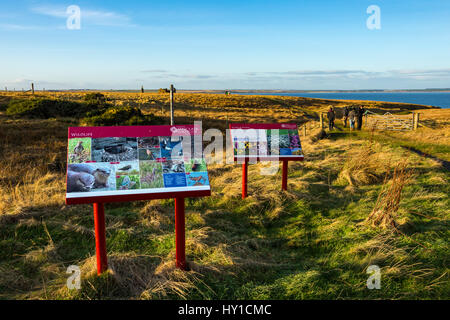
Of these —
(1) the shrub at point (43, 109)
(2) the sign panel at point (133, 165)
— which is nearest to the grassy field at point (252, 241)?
(2) the sign panel at point (133, 165)

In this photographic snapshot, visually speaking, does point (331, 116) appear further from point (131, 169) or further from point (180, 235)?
point (131, 169)

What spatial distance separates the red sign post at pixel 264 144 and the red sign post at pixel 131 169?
273 cm

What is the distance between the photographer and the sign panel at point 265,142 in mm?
6703

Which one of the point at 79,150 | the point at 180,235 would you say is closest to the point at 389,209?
the point at 180,235

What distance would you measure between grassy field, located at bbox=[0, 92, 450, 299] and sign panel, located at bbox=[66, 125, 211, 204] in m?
0.93

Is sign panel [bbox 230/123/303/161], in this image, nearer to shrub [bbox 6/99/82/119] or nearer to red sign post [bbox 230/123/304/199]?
red sign post [bbox 230/123/304/199]

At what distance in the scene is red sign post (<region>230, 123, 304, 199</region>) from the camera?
668cm

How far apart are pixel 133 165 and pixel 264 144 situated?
143 inches

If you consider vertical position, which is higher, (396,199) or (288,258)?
(396,199)

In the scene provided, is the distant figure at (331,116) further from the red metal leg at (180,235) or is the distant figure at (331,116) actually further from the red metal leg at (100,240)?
the red metal leg at (100,240)
